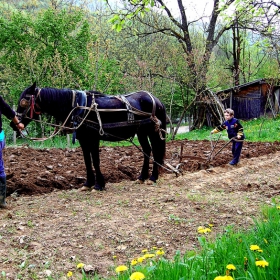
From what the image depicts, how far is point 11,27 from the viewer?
661 inches

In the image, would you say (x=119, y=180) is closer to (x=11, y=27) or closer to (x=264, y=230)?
(x=264, y=230)

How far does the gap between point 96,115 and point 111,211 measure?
181 centimetres

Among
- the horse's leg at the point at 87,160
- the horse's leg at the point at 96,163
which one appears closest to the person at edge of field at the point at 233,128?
the horse's leg at the point at 96,163

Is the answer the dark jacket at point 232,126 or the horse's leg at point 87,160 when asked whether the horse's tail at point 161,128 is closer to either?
the horse's leg at point 87,160

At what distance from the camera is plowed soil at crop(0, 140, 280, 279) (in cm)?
323

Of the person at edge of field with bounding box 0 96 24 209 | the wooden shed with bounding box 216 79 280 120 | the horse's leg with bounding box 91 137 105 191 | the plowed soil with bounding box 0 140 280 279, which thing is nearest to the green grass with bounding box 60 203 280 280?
the plowed soil with bounding box 0 140 280 279

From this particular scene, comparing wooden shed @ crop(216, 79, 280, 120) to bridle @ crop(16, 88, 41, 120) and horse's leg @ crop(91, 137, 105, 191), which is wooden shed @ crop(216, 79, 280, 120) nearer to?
horse's leg @ crop(91, 137, 105, 191)

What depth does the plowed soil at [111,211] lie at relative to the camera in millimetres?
3232

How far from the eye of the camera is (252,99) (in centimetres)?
2481

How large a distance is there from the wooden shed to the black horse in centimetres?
1825

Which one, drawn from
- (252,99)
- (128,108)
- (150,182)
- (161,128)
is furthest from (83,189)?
(252,99)

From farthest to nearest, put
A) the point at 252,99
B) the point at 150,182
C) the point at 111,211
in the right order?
1. the point at 252,99
2. the point at 150,182
3. the point at 111,211

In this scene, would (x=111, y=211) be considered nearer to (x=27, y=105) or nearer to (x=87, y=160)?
(x=87, y=160)

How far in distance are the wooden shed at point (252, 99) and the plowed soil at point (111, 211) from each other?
17337mm
